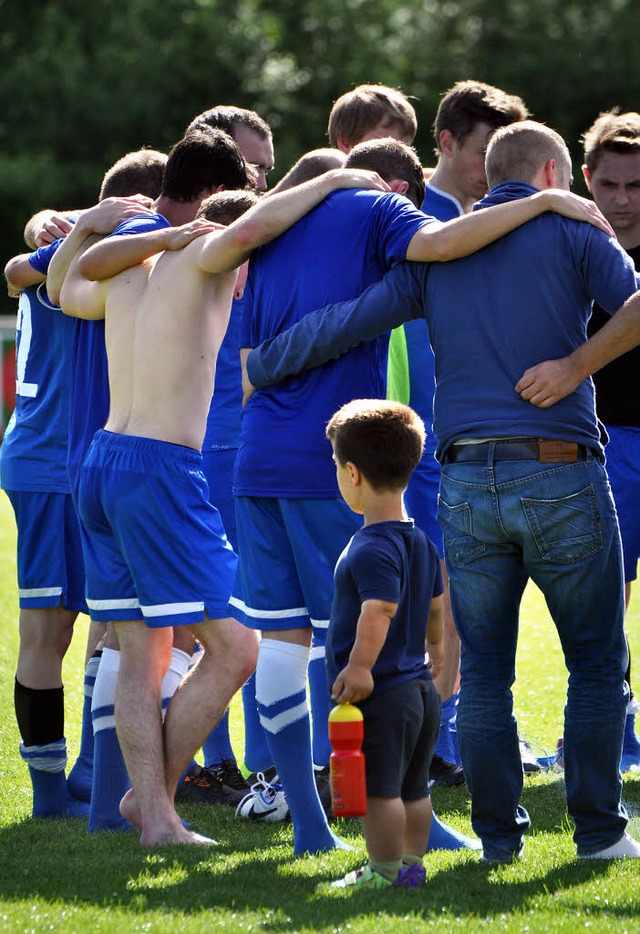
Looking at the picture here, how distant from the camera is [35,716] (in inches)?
210

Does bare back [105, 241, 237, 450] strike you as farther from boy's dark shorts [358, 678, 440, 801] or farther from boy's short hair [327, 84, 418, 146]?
boy's short hair [327, 84, 418, 146]

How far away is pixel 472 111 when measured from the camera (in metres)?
6.24

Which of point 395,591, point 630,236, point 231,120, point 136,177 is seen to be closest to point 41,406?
point 136,177

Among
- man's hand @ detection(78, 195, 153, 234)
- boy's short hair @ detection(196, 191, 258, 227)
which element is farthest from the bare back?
man's hand @ detection(78, 195, 153, 234)

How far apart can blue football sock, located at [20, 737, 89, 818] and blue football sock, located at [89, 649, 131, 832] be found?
1.20 ft

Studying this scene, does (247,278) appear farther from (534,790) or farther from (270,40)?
(270,40)

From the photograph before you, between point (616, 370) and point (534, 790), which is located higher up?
point (616, 370)

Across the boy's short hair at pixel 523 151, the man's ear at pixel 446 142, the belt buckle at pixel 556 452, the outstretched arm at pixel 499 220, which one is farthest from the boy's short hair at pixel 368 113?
the belt buckle at pixel 556 452

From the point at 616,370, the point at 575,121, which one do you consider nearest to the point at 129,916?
→ the point at 616,370

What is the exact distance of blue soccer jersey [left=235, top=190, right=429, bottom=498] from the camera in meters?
4.40

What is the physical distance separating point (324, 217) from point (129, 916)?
2150 millimetres

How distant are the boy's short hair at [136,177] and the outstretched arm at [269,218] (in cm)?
118

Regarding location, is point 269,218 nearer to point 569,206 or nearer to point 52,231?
point 569,206

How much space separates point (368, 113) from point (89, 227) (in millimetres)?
1631
